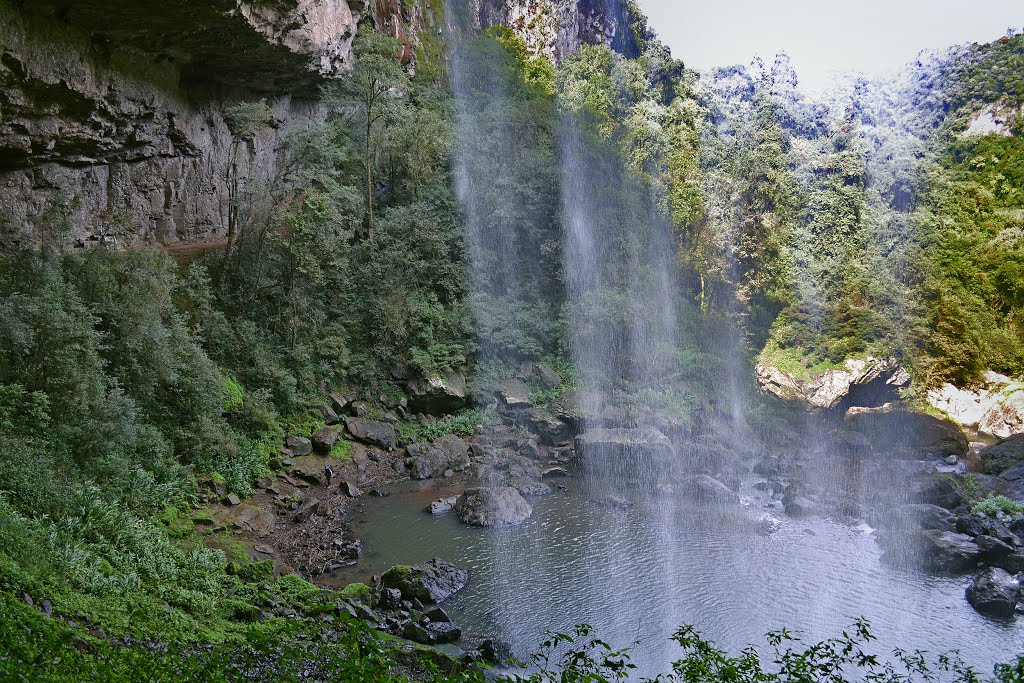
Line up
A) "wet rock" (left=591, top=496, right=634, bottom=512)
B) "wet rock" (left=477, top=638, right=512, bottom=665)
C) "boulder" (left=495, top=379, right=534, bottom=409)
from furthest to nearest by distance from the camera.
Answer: "boulder" (left=495, top=379, right=534, bottom=409) → "wet rock" (left=591, top=496, right=634, bottom=512) → "wet rock" (left=477, top=638, right=512, bottom=665)

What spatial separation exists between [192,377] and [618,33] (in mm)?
24439

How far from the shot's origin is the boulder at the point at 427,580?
31.8 ft

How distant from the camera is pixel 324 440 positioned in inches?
565

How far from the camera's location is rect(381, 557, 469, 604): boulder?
9.69m

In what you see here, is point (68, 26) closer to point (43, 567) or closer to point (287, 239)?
point (287, 239)

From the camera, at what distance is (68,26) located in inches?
441

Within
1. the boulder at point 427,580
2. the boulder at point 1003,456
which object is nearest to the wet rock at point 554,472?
the boulder at point 427,580

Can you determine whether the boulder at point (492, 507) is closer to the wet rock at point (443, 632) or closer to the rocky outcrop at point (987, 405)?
the wet rock at point (443, 632)

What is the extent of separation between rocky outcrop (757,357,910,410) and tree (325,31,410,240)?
532 inches

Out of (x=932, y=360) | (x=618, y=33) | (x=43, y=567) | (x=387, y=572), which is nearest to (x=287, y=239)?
(x=387, y=572)

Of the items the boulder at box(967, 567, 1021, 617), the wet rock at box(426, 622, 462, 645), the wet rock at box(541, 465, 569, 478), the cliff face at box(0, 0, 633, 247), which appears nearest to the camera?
the wet rock at box(426, 622, 462, 645)

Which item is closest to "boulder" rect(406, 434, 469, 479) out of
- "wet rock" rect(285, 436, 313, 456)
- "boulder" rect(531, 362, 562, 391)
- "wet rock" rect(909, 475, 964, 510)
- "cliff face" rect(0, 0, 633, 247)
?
"wet rock" rect(285, 436, 313, 456)

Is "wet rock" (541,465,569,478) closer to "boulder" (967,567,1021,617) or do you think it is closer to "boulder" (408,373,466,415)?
"boulder" (408,373,466,415)

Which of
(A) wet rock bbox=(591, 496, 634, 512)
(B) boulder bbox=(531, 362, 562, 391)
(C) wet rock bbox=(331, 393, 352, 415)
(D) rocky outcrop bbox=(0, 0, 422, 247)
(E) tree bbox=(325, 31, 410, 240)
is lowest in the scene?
(A) wet rock bbox=(591, 496, 634, 512)
